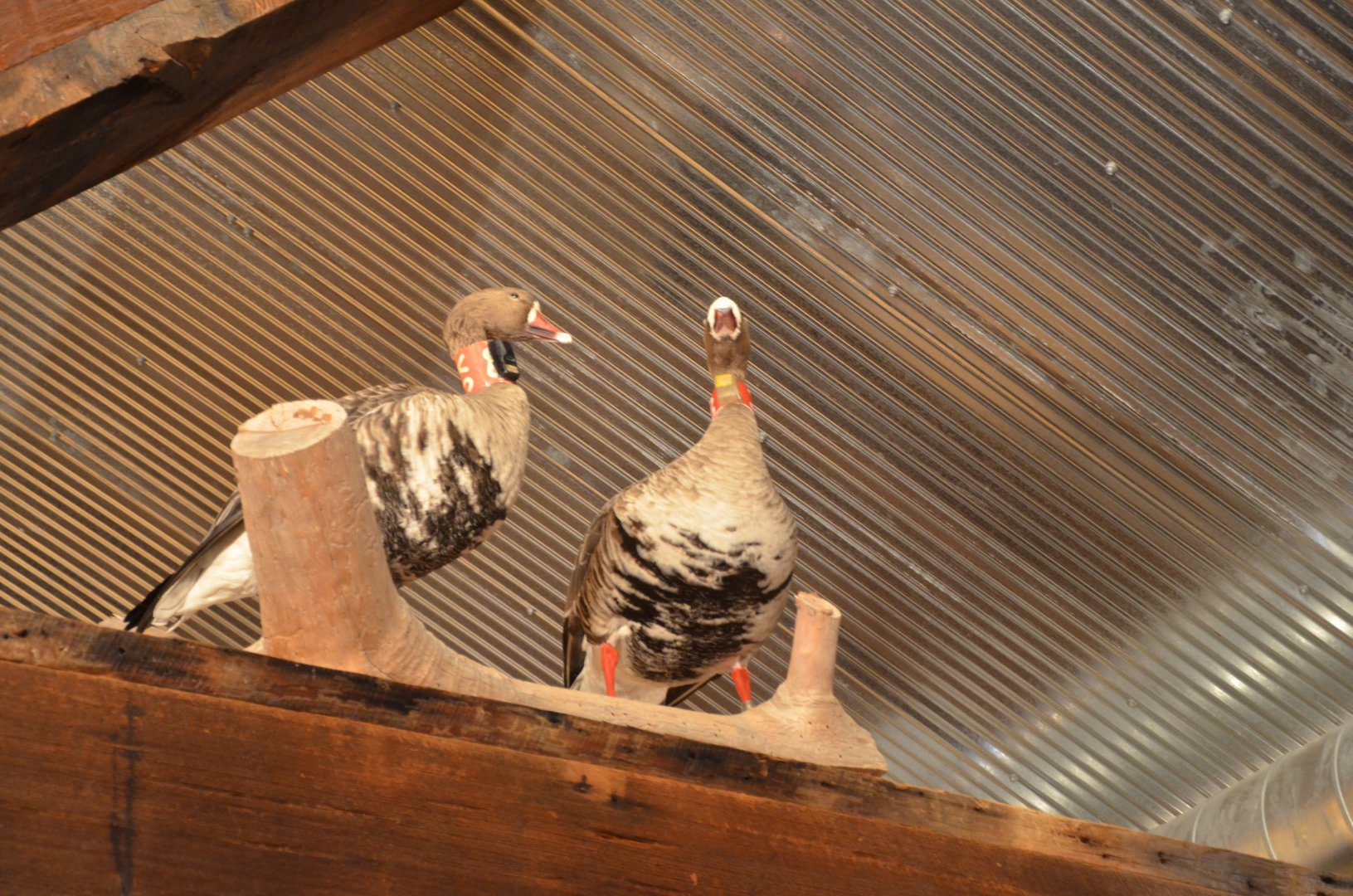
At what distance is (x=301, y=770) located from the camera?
1.10m

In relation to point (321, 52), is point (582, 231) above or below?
below

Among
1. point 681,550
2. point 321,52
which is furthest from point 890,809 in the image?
point 321,52

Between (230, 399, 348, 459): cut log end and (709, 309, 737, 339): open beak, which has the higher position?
(230, 399, 348, 459): cut log end

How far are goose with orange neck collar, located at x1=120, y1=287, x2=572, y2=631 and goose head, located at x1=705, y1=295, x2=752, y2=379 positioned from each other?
1.92 ft

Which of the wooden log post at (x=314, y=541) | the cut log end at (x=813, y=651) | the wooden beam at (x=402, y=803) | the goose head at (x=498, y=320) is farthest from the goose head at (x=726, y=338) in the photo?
the wooden beam at (x=402, y=803)

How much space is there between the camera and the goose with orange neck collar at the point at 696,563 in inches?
98.8

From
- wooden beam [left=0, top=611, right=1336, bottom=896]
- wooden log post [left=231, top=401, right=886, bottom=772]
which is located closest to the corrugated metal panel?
wooden log post [left=231, top=401, right=886, bottom=772]

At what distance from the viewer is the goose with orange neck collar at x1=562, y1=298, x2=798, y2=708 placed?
8.23 feet

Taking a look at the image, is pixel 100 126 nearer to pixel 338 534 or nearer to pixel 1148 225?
pixel 338 534

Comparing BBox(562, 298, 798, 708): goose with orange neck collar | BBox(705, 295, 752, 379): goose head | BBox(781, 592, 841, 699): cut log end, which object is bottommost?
BBox(562, 298, 798, 708): goose with orange neck collar

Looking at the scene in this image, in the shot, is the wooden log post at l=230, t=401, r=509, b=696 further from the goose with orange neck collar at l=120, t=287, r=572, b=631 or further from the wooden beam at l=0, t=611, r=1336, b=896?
the goose with orange neck collar at l=120, t=287, r=572, b=631

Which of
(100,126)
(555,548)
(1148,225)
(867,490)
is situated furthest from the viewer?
(555,548)

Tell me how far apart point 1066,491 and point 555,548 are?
168cm

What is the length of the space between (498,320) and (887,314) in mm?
1281
